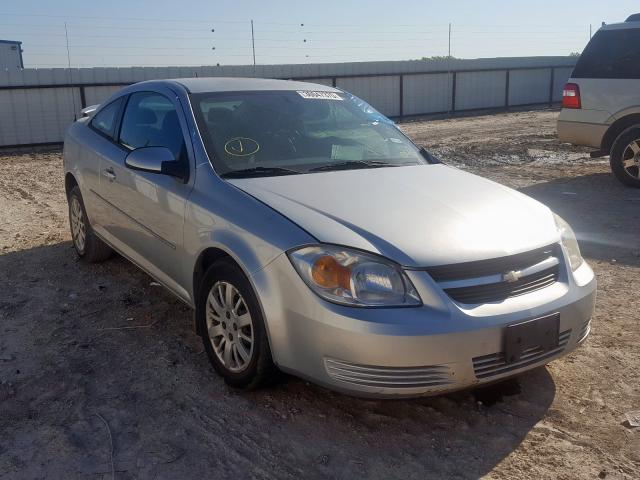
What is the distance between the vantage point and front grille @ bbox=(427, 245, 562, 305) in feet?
9.84

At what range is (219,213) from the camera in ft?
11.8

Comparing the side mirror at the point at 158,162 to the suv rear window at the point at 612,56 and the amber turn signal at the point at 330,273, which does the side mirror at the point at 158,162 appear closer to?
the amber turn signal at the point at 330,273

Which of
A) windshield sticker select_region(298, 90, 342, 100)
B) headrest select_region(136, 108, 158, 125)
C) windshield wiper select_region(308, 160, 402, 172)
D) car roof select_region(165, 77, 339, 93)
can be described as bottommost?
windshield wiper select_region(308, 160, 402, 172)

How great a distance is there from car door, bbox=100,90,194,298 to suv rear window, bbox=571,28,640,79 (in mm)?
6462

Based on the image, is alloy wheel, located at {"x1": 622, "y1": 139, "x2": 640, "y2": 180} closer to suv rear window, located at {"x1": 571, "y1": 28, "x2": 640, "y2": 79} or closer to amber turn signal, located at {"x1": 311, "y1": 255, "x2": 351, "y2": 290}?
suv rear window, located at {"x1": 571, "y1": 28, "x2": 640, "y2": 79}

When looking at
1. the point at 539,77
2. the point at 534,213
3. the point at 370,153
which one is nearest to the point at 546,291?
the point at 534,213

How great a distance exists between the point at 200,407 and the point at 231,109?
1.90m

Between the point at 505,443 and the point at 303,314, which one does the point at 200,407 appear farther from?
the point at 505,443

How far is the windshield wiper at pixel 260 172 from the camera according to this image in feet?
12.6

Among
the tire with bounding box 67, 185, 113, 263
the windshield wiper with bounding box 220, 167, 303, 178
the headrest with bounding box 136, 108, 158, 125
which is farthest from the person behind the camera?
the tire with bounding box 67, 185, 113, 263

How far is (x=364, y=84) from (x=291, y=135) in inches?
636

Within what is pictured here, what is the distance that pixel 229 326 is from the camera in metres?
3.58

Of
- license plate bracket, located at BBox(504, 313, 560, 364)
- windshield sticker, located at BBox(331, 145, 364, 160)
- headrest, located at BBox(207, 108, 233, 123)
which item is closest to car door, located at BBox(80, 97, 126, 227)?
headrest, located at BBox(207, 108, 233, 123)

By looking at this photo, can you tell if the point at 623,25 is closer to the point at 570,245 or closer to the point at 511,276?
the point at 570,245
